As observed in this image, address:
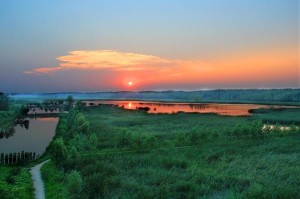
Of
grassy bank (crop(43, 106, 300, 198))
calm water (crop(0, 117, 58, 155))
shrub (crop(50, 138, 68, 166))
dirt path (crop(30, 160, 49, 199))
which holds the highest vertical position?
shrub (crop(50, 138, 68, 166))

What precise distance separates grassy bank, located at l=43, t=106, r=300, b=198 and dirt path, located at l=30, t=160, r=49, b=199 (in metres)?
0.50

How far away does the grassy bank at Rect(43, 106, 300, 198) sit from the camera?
56.3 ft

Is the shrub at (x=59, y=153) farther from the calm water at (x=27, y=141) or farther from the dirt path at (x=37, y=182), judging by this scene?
the calm water at (x=27, y=141)

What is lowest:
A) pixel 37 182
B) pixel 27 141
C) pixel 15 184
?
pixel 27 141

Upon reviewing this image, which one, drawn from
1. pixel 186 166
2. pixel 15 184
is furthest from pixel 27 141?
pixel 15 184

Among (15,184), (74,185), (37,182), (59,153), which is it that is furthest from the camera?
(59,153)

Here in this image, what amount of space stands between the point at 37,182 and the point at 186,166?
370 inches

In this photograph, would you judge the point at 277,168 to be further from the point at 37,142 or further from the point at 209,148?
the point at 37,142

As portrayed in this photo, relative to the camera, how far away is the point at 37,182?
1889 centimetres

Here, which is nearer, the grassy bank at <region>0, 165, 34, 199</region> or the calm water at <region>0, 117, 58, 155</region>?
the grassy bank at <region>0, 165, 34, 199</region>

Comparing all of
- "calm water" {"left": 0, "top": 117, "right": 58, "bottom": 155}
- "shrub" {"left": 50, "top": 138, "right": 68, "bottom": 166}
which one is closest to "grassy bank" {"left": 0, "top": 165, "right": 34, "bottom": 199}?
"shrub" {"left": 50, "top": 138, "right": 68, "bottom": 166}

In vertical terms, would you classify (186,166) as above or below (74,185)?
below

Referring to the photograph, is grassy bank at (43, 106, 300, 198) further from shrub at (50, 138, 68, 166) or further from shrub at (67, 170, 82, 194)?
shrub at (50, 138, 68, 166)

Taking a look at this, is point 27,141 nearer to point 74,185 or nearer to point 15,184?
point 15,184
